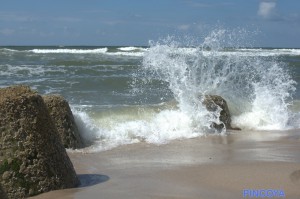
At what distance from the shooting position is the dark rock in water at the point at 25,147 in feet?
12.7

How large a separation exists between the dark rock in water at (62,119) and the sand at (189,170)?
30cm

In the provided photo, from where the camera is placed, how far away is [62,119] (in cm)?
628

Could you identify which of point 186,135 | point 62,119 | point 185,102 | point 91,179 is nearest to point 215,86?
point 185,102

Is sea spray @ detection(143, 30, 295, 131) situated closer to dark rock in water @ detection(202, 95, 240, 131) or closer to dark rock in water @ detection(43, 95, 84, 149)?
dark rock in water @ detection(202, 95, 240, 131)

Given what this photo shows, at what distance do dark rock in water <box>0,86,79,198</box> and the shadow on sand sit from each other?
17.8 inches

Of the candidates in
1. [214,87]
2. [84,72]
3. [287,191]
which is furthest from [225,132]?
[84,72]

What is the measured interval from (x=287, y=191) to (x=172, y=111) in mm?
4850

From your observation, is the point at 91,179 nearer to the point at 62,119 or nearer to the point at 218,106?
the point at 62,119

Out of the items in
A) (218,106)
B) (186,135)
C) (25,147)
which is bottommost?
(186,135)

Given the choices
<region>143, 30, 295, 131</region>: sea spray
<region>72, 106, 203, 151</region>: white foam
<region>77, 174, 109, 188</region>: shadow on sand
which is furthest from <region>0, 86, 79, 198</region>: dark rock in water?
<region>143, 30, 295, 131</region>: sea spray

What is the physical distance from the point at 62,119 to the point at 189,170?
6.74ft

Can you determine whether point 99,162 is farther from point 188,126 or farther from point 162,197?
point 188,126

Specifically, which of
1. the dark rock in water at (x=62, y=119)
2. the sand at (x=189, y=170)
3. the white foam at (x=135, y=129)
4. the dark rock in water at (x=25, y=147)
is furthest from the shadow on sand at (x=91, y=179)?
the white foam at (x=135, y=129)

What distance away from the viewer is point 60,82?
15.2 meters
